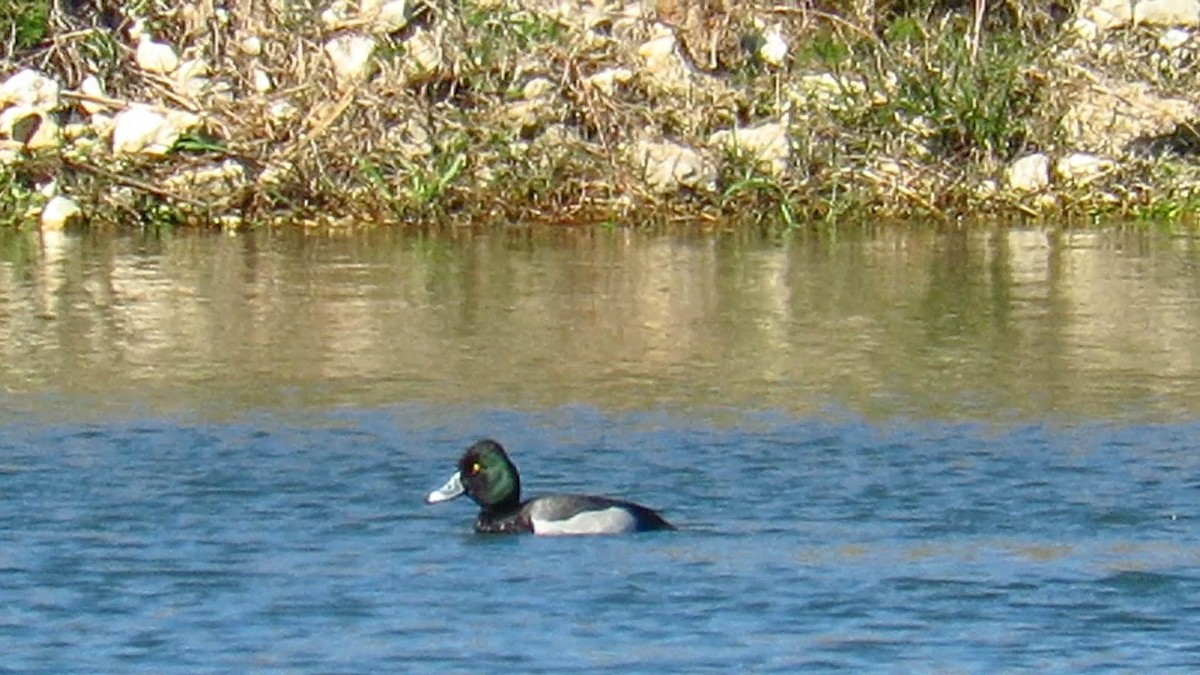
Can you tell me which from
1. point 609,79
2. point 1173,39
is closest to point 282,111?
point 609,79

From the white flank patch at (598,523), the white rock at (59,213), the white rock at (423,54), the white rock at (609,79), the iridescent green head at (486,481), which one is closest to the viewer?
the white flank patch at (598,523)

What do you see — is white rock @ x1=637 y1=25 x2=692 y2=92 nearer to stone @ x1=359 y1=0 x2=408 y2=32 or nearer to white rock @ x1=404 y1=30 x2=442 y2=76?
white rock @ x1=404 y1=30 x2=442 y2=76

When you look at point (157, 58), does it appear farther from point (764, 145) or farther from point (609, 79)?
point (764, 145)

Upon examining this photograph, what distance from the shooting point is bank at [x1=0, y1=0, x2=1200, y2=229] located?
19.8 m

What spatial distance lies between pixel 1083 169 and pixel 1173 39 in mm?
1624

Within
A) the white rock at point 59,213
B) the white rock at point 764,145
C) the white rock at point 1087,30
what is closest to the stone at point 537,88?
the white rock at point 764,145

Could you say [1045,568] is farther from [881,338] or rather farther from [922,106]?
[922,106]

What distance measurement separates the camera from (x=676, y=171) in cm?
1995

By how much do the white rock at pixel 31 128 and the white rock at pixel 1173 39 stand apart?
8100 millimetres

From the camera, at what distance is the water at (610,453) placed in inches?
319

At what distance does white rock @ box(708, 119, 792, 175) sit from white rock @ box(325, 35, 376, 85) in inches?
100

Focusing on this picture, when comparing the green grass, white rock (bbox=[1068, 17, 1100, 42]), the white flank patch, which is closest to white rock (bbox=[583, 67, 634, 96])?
white rock (bbox=[1068, 17, 1100, 42])

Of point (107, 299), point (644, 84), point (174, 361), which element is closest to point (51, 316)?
point (107, 299)

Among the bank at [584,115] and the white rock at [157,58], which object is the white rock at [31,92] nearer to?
the bank at [584,115]
